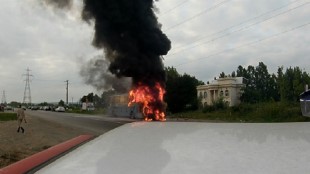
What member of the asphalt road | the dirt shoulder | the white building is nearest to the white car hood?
the dirt shoulder

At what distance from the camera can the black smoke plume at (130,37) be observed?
1328 inches

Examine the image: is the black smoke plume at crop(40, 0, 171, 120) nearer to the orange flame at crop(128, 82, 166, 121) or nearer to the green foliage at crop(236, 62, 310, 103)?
the orange flame at crop(128, 82, 166, 121)

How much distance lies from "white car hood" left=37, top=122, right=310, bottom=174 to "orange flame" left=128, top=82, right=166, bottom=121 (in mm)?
31612

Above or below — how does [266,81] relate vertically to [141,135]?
above

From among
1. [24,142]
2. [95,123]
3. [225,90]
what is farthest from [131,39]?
[225,90]

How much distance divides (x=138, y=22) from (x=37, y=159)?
32.8m

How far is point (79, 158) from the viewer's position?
2457mm

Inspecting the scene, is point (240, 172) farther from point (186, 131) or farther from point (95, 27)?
point (95, 27)

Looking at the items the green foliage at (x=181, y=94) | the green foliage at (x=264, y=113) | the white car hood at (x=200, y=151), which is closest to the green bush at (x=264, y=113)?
the green foliage at (x=264, y=113)

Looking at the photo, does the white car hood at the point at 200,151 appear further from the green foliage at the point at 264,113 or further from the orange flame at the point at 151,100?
the green foliage at the point at 264,113

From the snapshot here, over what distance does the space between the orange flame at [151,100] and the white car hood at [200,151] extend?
3161cm

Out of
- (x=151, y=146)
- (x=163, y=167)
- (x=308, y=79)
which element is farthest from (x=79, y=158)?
(x=308, y=79)

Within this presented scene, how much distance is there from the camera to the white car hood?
6.72 ft

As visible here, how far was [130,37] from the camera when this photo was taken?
117 feet
